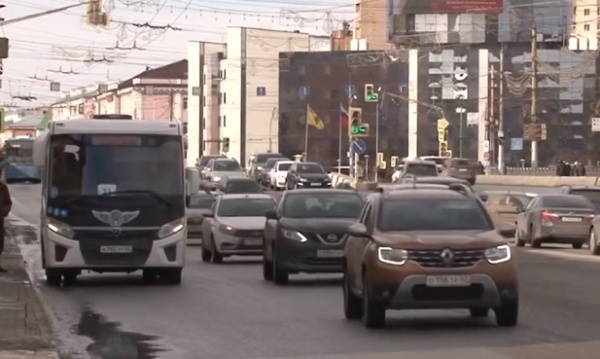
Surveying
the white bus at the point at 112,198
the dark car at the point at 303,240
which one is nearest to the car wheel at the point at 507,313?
the dark car at the point at 303,240

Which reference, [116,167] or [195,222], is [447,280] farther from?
[195,222]

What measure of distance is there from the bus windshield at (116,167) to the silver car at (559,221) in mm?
16798

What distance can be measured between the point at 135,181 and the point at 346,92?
104 meters

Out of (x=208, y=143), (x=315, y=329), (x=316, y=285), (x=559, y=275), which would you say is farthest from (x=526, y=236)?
(x=208, y=143)

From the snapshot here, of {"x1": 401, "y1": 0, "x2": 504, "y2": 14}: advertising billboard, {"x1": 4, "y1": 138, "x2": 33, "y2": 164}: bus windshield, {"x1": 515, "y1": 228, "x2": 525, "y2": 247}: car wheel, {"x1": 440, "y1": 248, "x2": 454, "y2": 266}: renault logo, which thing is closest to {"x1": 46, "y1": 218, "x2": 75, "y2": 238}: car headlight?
{"x1": 440, "y1": 248, "x2": 454, "y2": 266}: renault logo

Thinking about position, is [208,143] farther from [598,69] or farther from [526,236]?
[526,236]

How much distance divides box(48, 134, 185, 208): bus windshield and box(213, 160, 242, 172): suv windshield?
53.7 metres

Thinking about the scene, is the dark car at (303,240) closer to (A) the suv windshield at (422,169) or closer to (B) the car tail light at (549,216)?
(B) the car tail light at (549,216)

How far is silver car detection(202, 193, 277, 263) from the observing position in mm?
32219

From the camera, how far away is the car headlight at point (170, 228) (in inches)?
976

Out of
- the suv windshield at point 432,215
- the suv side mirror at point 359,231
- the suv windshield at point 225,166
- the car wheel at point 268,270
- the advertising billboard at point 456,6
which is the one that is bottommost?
the suv windshield at point 225,166

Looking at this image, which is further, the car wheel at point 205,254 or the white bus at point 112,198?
the car wheel at point 205,254

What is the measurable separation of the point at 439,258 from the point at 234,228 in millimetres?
16429

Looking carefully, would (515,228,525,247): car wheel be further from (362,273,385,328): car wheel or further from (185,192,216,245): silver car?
(362,273,385,328): car wheel
